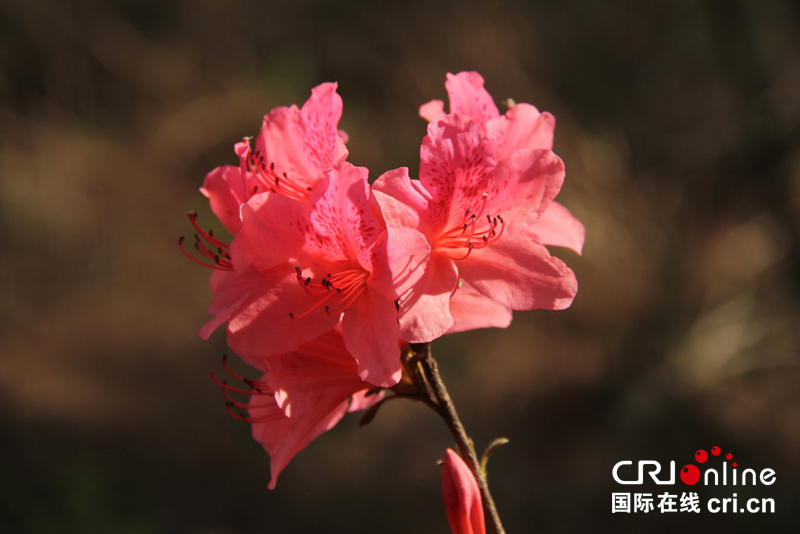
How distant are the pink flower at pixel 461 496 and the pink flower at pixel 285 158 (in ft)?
1.52

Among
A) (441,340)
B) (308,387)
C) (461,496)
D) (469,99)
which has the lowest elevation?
(461,496)

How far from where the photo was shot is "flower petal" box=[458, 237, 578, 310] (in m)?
0.81

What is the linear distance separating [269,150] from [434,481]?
128 inches

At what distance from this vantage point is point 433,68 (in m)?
5.72

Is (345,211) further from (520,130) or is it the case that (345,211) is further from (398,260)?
(520,130)

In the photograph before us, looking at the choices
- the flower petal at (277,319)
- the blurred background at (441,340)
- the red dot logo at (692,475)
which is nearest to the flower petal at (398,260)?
the flower petal at (277,319)

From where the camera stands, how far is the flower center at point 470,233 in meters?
0.88

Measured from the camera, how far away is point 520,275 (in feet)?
2.74

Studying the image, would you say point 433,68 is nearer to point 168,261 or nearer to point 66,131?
point 168,261

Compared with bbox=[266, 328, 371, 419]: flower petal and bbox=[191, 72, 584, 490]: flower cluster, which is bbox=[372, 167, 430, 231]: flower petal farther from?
bbox=[266, 328, 371, 419]: flower petal

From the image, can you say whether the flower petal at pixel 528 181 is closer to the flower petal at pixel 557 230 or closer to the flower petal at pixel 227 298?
the flower petal at pixel 557 230

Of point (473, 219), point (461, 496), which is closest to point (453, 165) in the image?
point (473, 219)

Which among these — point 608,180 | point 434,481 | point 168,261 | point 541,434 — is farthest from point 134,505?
point 608,180

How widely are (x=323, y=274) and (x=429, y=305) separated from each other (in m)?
0.18
